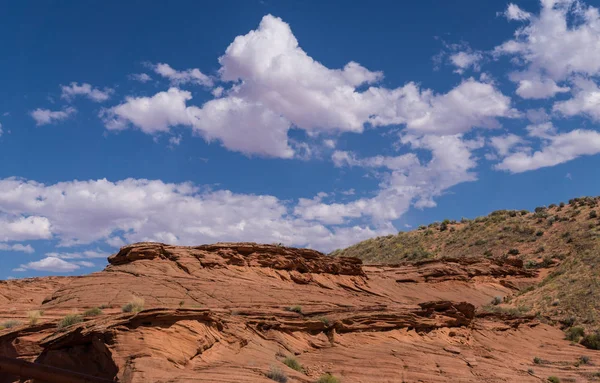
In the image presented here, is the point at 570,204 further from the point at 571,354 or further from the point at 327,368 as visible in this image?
the point at 327,368

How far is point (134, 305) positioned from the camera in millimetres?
21109

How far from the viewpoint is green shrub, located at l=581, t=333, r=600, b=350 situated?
1270 inches

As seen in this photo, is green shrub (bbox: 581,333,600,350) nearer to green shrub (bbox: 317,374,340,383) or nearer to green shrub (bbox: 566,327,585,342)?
green shrub (bbox: 566,327,585,342)

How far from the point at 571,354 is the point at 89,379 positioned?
26672mm

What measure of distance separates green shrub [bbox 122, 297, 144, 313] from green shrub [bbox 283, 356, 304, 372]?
5711mm

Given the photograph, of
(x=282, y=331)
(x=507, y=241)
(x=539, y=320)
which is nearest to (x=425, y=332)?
(x=282, y=331)

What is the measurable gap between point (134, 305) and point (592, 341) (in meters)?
26.8

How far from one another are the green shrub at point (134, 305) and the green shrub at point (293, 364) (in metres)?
5.71

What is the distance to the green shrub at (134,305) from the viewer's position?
2034 centimetres

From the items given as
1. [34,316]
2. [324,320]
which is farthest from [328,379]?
[34,316]

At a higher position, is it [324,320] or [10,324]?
[324,320]

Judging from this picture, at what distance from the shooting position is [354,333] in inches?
933

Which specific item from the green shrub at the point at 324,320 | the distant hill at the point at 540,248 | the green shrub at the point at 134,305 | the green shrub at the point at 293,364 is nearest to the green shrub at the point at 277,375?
the green shrub at the point at 293,364

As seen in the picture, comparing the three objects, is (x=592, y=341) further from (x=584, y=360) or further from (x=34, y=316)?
(x=34, y=316)
